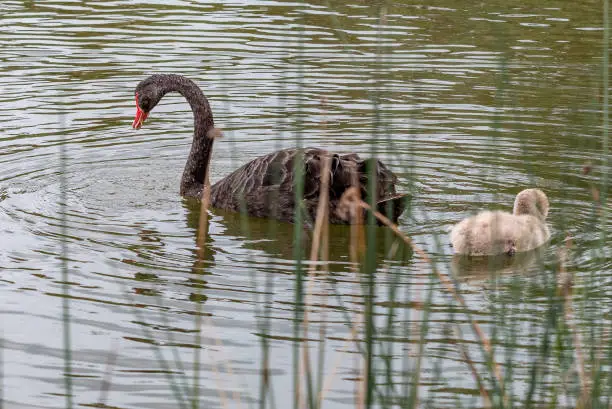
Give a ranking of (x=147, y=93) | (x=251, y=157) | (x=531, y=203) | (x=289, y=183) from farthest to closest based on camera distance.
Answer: (x=251, y=157), (x=147, y=93), (x=289, y=183), (x=531, y=203)

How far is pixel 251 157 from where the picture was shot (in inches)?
356

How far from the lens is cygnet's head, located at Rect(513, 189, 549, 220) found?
7.10 m

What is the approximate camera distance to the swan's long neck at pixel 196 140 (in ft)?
27.5

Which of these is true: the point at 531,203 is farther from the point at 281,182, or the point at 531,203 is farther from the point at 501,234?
the point at 281,182

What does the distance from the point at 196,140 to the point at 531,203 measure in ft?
8.28

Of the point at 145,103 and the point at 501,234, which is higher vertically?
the point at 145,103

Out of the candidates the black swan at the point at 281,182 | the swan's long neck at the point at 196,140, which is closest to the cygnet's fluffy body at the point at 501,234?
the black swan at the point at 281,182

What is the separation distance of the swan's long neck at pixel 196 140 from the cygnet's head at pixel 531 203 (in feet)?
7.20

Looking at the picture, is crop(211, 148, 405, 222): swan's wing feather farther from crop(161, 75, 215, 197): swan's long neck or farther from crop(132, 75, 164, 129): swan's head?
crop(132, 75, 164, 129): swan's head

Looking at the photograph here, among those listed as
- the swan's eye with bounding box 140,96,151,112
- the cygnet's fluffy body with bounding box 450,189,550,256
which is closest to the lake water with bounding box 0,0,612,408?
the cygnet's fluffy body with bounding box 450,189,550,256

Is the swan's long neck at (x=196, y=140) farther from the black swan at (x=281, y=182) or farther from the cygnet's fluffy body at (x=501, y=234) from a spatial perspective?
the cygnet's fluffy body at (x=501, y=234)

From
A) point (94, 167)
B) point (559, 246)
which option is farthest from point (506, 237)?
point (94, 167)

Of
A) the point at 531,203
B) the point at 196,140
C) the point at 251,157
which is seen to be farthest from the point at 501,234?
the point at 251,157

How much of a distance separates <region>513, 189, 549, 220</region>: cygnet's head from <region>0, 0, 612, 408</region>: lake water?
18 centimetres
